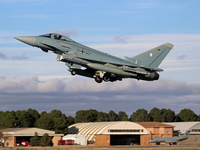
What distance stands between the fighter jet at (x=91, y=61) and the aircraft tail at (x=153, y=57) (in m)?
0.52

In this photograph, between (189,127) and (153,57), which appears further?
(189,127)

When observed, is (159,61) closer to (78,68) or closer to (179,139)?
(78,68)

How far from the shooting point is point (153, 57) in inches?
2101

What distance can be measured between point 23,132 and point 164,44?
50.2 meters

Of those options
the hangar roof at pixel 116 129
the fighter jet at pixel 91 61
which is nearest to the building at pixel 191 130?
the hangar roof at pixel 116 129

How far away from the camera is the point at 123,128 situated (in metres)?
102

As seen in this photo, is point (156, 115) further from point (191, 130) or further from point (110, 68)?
point (110, 68)

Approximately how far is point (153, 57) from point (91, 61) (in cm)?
993

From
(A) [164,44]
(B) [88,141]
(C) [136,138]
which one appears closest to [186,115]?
(C) [136,138]

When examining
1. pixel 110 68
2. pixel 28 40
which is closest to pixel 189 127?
pixel 110 68

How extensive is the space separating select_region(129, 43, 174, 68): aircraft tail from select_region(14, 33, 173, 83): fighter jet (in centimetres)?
52

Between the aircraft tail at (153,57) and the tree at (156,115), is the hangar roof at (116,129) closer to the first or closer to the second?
the aircraft tail at (153,57)

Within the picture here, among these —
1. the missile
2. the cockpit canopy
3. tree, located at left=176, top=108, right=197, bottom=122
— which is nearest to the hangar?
the missile

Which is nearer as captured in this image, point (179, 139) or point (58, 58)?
point (58, 58)
